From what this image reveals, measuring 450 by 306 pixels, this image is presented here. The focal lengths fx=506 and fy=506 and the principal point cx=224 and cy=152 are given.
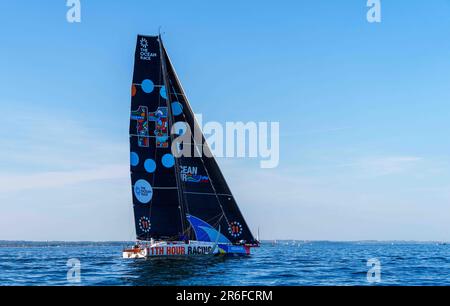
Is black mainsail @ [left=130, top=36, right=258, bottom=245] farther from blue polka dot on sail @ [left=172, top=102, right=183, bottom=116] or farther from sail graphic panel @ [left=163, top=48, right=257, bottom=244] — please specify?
blue polka dot on sail @ [left=172, top=102, right=183, bottom=116]

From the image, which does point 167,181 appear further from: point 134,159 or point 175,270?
point 175,270

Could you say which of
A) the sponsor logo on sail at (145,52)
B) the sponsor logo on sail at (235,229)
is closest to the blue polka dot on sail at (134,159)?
the sponsor logo on sail at (145,52)

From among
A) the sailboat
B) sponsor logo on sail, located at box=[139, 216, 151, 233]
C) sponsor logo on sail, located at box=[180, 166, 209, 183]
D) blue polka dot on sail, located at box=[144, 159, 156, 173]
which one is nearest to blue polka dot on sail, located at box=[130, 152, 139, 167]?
the sailboat

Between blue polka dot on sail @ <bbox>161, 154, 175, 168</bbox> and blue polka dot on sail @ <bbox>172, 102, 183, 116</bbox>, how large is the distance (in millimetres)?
4022

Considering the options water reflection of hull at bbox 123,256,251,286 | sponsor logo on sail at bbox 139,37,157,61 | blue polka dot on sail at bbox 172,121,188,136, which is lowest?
water reflection of hull at bbox 123,256,251,286

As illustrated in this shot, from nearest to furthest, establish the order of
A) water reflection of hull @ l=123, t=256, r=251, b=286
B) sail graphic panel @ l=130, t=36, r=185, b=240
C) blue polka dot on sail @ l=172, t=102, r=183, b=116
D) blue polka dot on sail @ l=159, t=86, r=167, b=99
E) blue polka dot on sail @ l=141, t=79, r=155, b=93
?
water reflection of hull @ l=123, t=256, r=251, b=286 → sail graphic panel @ l=130, t=36, r=185, b=240 → blue polka dot on sail @ l=141, t=79, r=155, b=93 → blue polka dot on sail @ l=159, t=86, r=167, b=99 → blue polka dot on sail @ l=172, t=102, r=183, b=116

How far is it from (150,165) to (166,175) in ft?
5.67

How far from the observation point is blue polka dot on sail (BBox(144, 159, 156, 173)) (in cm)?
4453

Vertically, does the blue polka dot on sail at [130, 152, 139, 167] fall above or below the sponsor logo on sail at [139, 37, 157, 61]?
below

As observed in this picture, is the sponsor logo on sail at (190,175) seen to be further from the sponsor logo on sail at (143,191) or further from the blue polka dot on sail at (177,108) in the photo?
the blue polka dot on sail at (177,108)

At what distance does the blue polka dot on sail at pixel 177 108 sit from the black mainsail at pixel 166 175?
60 centimetres
